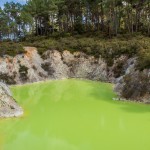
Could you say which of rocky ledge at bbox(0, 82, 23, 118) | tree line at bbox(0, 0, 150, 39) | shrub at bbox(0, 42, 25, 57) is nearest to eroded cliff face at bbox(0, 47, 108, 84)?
shrub at bbox(0, 42, 25, 57)

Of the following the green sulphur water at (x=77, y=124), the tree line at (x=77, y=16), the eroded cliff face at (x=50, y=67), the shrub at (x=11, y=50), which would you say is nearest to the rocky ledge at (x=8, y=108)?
the green sulphur water at (x=77, y=124)

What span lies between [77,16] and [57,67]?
3293cm

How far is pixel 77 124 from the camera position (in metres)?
27.1

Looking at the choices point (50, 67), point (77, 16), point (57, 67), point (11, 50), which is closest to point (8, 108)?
point (50, 67)

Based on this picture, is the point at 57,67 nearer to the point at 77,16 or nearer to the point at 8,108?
the point at 8,108

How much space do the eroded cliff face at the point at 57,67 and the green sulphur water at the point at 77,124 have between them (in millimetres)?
10982

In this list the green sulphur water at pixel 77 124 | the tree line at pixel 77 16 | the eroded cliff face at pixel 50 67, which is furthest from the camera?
the tree line at pixel 77 16

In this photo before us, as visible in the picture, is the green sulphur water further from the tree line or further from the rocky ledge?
the tree line

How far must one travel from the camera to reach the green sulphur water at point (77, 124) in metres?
22.2

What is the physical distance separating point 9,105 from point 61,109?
211 inches

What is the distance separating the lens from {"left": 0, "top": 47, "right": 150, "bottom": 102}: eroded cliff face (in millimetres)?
52500

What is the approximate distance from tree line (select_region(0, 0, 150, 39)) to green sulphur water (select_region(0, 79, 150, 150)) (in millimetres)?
35621

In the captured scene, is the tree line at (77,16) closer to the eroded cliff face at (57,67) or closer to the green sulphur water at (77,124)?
the eroded cliff face at (57,67)

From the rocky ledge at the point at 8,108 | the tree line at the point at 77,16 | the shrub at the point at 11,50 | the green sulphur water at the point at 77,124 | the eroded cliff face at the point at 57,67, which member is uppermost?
the tree line at the point at 77,16
